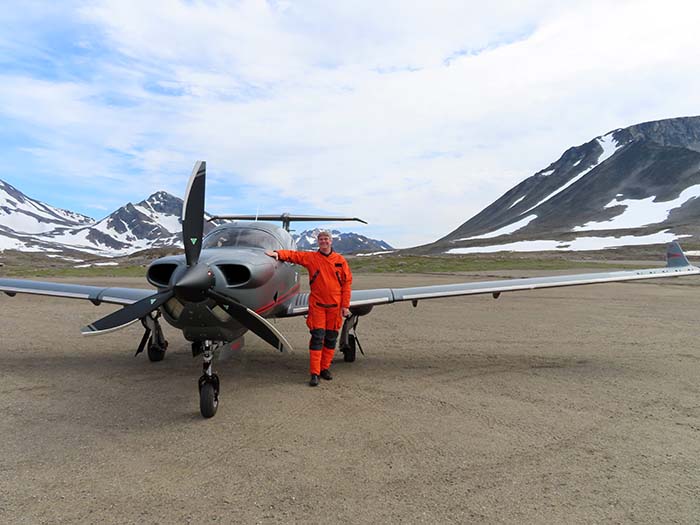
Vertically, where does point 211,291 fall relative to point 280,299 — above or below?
above

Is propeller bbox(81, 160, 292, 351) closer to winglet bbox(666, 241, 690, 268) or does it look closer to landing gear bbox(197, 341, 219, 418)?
landing gear bbox(197, 341, 219, 418)

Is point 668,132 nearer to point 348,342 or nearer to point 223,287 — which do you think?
point 348,342

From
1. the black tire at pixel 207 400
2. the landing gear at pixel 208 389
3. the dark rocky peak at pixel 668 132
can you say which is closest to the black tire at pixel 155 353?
the landing gear at pixel 208 389

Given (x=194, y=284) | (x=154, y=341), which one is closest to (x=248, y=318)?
(x=194, y=284)

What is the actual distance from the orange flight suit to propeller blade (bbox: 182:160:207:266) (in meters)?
1.60

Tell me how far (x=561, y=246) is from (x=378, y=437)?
244 ft

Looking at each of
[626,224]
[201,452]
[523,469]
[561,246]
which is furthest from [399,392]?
[626,224]

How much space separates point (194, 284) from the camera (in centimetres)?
463

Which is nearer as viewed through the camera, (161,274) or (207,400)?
(207,400)

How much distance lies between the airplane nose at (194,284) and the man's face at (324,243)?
2.20 metres

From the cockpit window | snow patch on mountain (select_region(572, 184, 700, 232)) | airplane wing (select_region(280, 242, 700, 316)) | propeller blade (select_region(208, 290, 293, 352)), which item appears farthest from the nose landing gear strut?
snow patch on mountain (select_region(572, 184, 700, 232))

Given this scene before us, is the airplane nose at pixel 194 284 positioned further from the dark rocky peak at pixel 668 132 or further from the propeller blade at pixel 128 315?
the dark rocky peak at pixel 668 132

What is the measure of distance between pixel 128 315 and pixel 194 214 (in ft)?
4.51

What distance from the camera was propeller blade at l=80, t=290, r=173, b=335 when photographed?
508 centimetres
